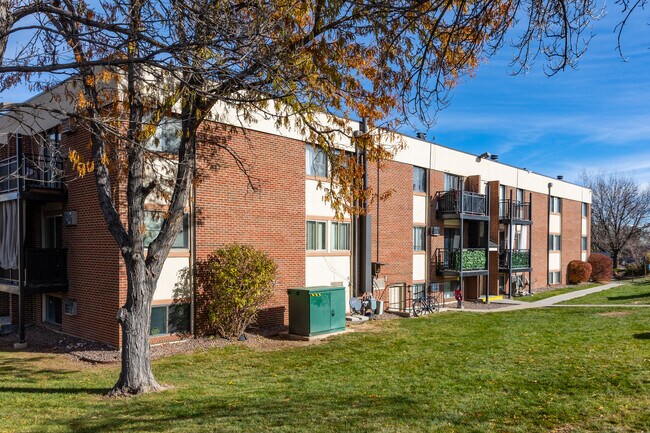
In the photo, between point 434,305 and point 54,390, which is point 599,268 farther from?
point 54,390

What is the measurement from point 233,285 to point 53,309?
6786 millimetres

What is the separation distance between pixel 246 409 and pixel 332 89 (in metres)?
5.77

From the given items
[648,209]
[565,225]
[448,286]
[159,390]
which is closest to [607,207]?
[648,209]

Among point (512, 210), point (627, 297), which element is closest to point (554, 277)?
point (627, 297)

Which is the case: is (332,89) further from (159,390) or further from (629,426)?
(629,426)

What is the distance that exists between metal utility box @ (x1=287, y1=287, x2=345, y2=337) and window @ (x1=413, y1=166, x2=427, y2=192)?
905 cm

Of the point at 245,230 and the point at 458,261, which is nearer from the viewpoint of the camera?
the point at 245,230

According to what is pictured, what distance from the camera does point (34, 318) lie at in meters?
17.4

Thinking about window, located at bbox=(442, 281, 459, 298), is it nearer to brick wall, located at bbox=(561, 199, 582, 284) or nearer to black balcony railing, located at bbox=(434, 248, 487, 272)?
black balcony railing, located at bbox=(434, 248, 487, 272)

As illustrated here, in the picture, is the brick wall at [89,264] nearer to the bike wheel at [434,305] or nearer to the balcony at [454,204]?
the bike wheel at [434,305]

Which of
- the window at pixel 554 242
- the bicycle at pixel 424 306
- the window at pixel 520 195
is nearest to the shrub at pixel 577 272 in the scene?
the window at pixel 554 242

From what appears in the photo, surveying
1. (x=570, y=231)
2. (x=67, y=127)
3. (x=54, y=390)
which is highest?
(x=67, y=127)

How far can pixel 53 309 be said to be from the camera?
54.4ft

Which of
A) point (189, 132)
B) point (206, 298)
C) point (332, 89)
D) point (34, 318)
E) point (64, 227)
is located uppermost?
point (332, 89)
